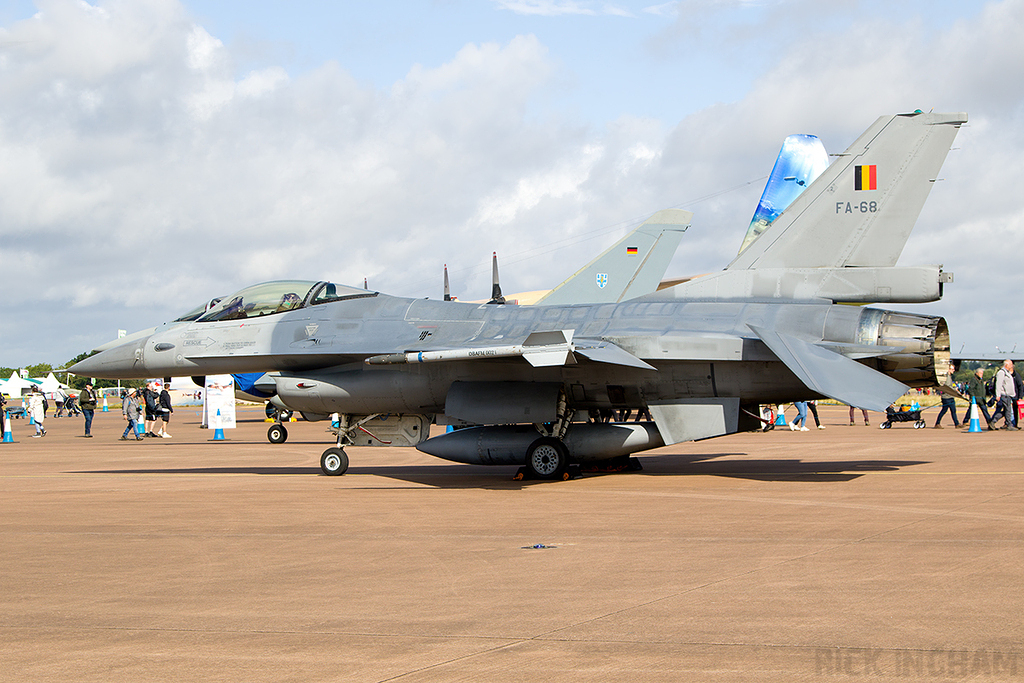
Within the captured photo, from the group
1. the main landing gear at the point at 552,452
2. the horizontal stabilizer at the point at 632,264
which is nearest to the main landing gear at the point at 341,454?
the main landing gear at the point at 552,452

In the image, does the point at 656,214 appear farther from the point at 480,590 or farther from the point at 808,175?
the point at 480,590

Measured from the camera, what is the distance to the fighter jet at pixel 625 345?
1241 centimetres

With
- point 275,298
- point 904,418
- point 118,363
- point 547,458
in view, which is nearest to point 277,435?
point 118,363

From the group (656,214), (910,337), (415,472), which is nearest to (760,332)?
(910,337)

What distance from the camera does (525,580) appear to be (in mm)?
6527

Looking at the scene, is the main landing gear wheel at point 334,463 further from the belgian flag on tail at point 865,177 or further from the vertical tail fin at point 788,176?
the vertical tail fin at point 788,176

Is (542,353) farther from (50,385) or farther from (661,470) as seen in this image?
(50,385)

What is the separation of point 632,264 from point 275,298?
10942 millimetres

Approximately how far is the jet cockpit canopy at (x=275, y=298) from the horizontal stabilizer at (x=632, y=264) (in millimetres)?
8955

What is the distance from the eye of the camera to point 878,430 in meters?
25.7

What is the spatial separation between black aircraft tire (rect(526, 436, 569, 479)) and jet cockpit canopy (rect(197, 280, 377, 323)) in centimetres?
386

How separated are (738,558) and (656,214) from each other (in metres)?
17.3

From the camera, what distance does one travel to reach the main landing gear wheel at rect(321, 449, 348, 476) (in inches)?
587

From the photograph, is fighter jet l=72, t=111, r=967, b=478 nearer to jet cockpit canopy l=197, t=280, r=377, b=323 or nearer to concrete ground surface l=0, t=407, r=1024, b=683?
jet cockpit canopy l=197, t=280, r=377, b=323
